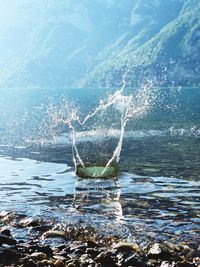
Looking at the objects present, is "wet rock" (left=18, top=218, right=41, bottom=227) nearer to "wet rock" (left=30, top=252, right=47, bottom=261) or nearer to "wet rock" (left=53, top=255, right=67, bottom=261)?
"wet rock" (left=30, top=252, right=47, bottom=261)

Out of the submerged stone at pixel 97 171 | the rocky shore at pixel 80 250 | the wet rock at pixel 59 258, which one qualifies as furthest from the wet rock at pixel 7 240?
the submerged stone at pixel 97 171

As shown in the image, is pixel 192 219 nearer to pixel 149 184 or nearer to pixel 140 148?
pixel 149 184

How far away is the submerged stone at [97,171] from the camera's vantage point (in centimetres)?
4978

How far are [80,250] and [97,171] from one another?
2427 centimetres

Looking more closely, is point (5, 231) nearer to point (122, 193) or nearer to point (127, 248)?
point (127, 248)

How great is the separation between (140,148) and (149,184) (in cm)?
2883

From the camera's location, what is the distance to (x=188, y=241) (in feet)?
93.1

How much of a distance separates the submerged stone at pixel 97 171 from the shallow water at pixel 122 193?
2.55 ft

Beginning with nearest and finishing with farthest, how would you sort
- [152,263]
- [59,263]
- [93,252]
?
1. [59,263]
2. [152,263]
3. [93,252]

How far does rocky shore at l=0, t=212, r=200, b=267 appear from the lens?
2375 cm

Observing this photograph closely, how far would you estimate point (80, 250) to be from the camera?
2584cm

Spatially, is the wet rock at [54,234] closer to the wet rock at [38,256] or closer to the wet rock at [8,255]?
the wet rock at [8,255]

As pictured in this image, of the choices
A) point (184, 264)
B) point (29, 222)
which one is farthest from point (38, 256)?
point (29, 222)

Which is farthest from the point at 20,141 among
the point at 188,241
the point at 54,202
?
the point at 188,241
